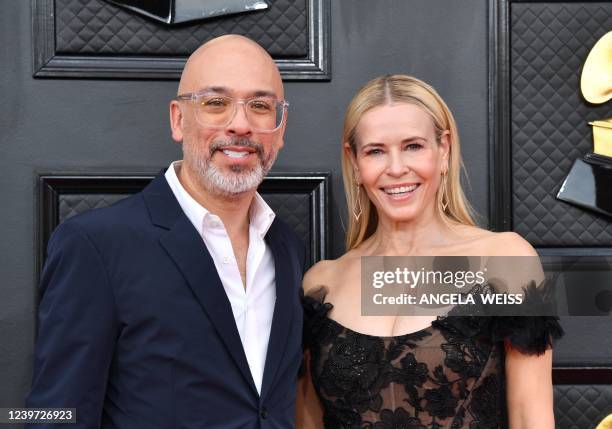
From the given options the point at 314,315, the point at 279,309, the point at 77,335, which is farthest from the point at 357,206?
the point at 77,335

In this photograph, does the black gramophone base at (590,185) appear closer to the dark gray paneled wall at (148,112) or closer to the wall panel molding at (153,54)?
the dark gray paneled wall at (148,112)

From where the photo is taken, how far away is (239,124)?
1.83 meters

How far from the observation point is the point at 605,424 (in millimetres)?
2221

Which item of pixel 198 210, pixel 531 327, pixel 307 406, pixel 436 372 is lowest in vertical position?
pixel 307 406

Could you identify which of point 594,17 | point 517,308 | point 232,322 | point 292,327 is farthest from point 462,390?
point 594,17

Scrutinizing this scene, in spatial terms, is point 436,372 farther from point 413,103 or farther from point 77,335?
point 77,335

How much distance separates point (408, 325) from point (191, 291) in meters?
0.56

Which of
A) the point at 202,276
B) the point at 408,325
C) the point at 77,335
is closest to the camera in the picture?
the point at 77,335

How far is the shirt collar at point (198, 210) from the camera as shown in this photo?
72.1 inches

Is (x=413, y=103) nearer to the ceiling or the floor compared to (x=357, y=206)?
nearer to the ceiling

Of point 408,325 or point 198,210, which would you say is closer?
point 198,210

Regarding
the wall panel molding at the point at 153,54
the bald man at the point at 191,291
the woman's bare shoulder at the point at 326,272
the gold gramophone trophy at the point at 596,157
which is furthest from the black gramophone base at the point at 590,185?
the bald man at the point at 191,291

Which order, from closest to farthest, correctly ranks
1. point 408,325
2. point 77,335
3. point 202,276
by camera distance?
point 77,335, point 202,276, point 408,325

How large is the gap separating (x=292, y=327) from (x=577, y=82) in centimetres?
103
